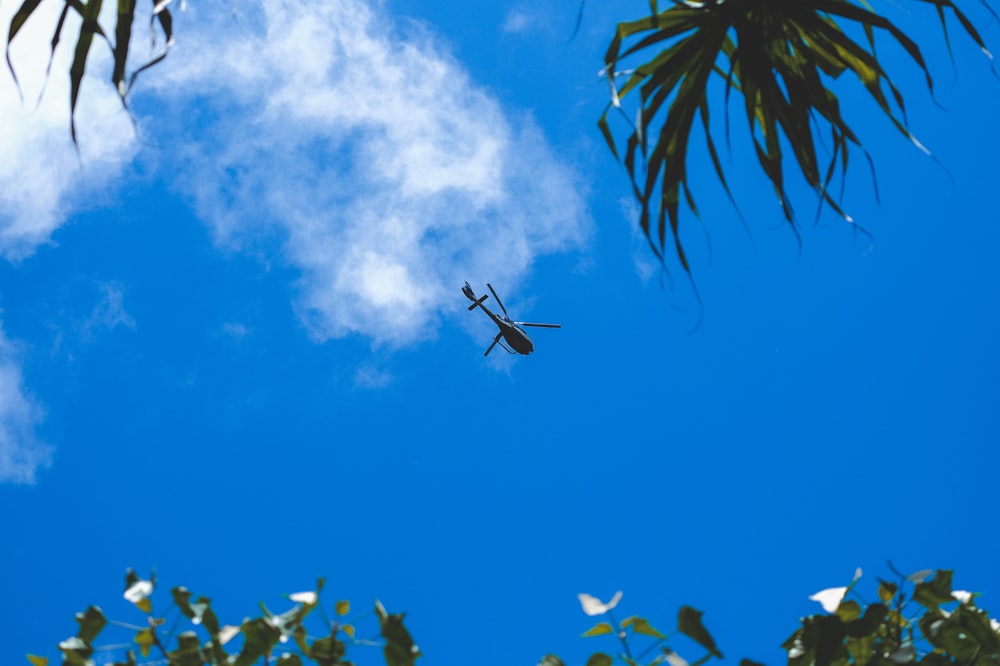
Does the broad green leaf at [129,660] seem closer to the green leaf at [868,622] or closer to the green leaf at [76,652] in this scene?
the green leaf at [76,652]

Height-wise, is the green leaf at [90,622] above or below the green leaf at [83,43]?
below

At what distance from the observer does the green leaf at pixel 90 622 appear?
1.55 m

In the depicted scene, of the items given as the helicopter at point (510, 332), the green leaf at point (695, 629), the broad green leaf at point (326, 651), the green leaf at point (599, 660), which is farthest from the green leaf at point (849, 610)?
the helicopter at point (510, 332)

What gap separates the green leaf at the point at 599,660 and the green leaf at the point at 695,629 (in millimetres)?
161

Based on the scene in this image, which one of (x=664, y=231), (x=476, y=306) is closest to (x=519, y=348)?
(x=476, y=306)

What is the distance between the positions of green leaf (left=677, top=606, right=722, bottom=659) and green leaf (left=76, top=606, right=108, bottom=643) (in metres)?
1.06

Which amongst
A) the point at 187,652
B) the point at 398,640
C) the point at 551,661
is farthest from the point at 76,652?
the point at 551,661

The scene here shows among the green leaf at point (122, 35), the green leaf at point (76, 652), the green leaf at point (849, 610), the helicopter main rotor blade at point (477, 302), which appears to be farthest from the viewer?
the helicopter main rotor blade at point (477, 302)

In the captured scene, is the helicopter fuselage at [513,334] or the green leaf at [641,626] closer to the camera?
the green leaf at [641,626]

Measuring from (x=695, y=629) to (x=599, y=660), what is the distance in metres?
0.19

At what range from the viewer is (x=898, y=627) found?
1.65m

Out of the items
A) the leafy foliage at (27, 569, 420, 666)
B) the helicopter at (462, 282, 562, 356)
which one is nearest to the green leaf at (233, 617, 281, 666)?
the leafy foliage at (27, 569, 420, 666)

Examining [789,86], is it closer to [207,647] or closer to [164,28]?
[164,28]

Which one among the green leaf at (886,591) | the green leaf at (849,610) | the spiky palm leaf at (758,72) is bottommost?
the green leaf at (849,610)
